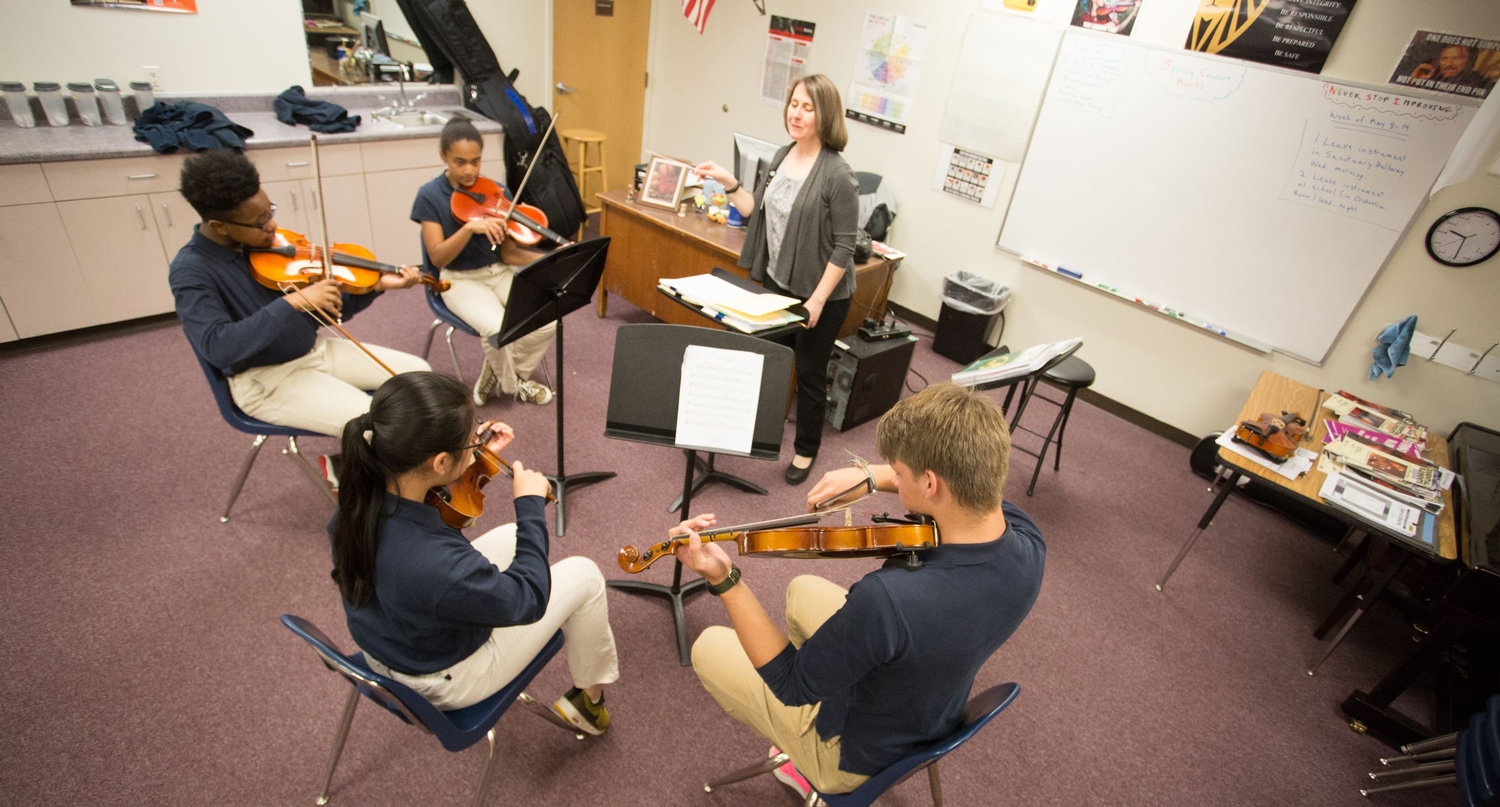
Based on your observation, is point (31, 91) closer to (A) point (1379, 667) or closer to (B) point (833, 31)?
(B) point (833, 31)

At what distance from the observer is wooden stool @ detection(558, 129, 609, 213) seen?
5.43m

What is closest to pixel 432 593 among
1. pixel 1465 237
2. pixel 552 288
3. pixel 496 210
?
pixel 552 288

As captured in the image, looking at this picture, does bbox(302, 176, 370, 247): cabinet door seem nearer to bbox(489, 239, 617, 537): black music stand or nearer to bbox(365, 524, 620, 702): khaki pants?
bbox(489, 239, 617, 537): black music stand

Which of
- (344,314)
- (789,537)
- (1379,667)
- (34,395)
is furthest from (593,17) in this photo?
(1379,667)

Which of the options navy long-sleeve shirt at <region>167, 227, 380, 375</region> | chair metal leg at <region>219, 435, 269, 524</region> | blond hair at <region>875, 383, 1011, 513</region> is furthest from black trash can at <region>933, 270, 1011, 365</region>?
chair metal leg at <region>219, 435, 269, 524</region>

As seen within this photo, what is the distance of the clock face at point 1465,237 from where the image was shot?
290cm

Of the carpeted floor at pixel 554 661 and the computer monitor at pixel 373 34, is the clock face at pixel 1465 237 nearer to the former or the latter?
the carpeted floor at pixel 554 661

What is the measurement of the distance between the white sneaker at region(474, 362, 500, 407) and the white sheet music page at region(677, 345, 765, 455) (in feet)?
5.69

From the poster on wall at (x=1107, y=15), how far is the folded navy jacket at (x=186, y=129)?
174 inches

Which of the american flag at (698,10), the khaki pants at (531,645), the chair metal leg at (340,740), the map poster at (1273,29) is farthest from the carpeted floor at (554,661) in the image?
the american flag at (698,10)

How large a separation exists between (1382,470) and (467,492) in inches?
128

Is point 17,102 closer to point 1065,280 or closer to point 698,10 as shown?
point 698,10

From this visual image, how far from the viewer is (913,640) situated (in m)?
1.18

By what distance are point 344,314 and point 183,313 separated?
531mm
